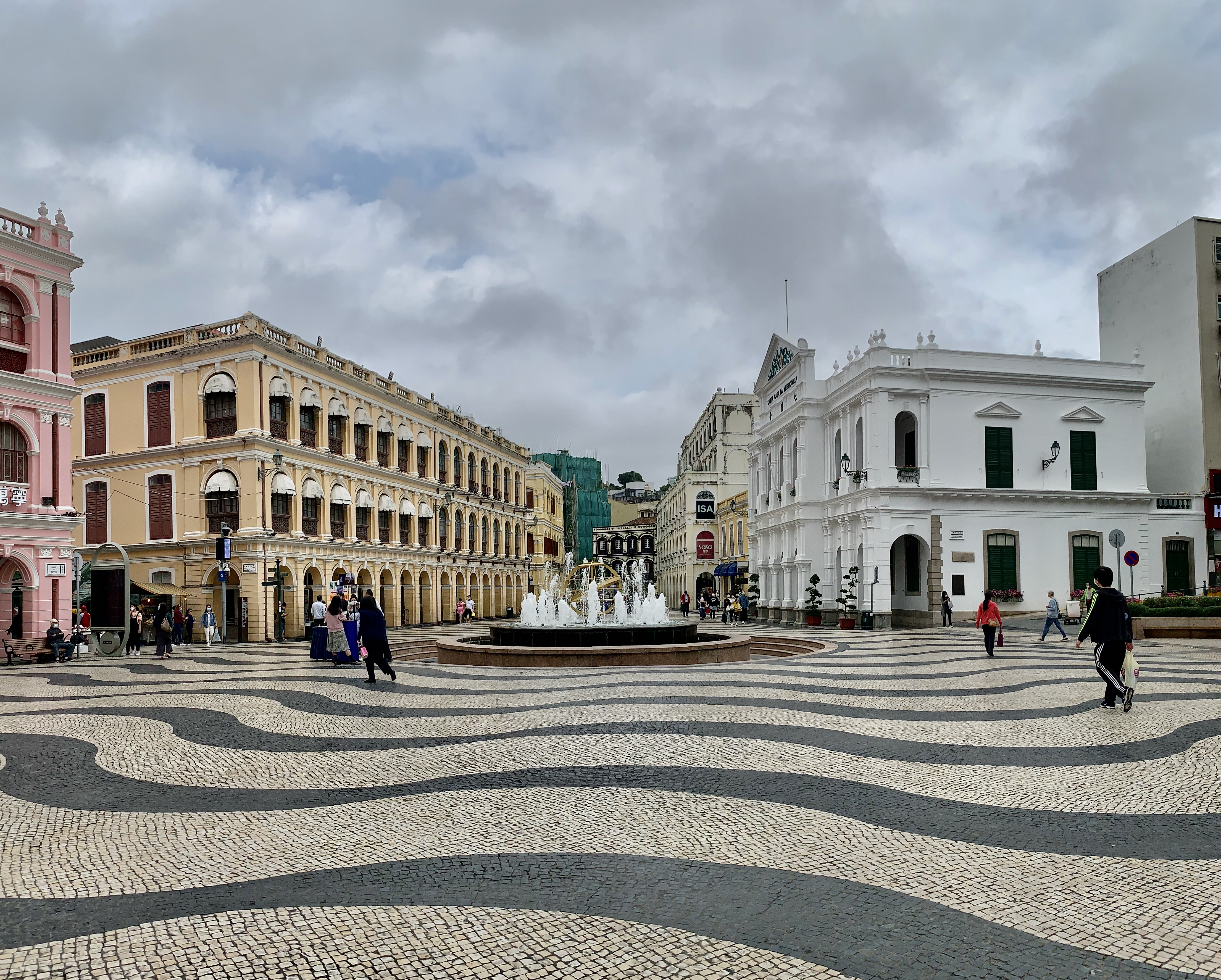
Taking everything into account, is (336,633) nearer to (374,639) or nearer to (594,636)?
(374,639)

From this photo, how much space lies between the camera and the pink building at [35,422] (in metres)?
24.3

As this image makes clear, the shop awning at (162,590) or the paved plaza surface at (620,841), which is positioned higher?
the shop awning at (162,590)

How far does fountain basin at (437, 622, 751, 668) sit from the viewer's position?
747 inches

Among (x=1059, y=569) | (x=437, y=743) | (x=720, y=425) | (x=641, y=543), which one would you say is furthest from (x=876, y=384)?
(x=641, y=543)

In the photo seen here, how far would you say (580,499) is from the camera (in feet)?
316

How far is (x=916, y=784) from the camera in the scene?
7.37 meters

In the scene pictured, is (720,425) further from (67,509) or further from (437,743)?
(437,743)

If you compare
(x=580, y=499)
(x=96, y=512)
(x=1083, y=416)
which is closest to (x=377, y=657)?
(x=96, y=512)

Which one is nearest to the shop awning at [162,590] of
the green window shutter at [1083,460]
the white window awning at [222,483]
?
the white window awning at [222,483]

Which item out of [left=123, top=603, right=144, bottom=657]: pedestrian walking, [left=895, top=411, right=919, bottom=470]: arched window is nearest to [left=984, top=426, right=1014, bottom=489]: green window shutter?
[left=895, top=411, right=919, bottom=470]: arched window

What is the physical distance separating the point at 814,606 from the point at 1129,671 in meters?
25.6

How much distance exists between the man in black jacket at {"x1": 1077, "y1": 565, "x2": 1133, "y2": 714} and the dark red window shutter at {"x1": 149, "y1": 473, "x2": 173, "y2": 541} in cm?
3437

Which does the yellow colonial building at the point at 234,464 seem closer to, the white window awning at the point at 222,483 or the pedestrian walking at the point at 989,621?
the white window awning at the point at 222,483

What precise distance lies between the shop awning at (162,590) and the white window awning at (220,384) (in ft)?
26.1
